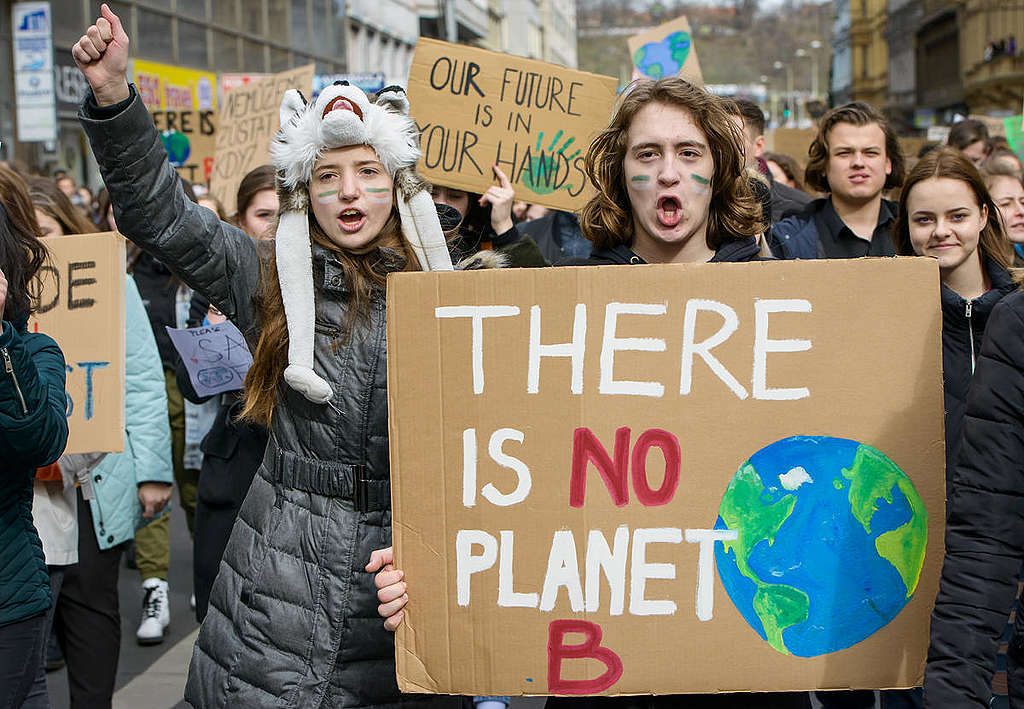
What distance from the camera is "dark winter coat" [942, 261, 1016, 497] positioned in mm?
3543

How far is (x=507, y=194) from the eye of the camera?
486 centimetres

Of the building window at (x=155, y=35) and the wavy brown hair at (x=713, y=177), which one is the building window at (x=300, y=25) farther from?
the wavy brown hair at (x=713, y=177)

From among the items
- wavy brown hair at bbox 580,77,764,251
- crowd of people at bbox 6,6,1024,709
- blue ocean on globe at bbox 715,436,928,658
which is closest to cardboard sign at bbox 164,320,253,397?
crowd of people at bbox 6,6,1024,709

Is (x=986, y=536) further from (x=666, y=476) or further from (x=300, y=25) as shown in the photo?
(x=300, y=25)

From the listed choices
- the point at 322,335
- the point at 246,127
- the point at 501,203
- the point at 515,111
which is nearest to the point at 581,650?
the point at 322,335

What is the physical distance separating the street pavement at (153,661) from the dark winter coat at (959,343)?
7.18ft

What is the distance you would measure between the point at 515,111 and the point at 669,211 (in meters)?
2.90

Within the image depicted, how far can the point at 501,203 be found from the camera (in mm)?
4789

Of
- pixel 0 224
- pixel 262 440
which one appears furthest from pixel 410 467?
pixel 262 440

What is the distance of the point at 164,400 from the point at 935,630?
3082mm

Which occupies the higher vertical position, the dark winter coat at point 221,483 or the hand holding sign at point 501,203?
the hand holding sign at point 501,203

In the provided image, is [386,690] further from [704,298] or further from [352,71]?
[352,71]

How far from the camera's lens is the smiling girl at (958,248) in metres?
3.57

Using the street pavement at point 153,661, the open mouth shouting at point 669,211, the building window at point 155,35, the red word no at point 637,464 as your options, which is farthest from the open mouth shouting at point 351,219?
the building window at point 155,35
